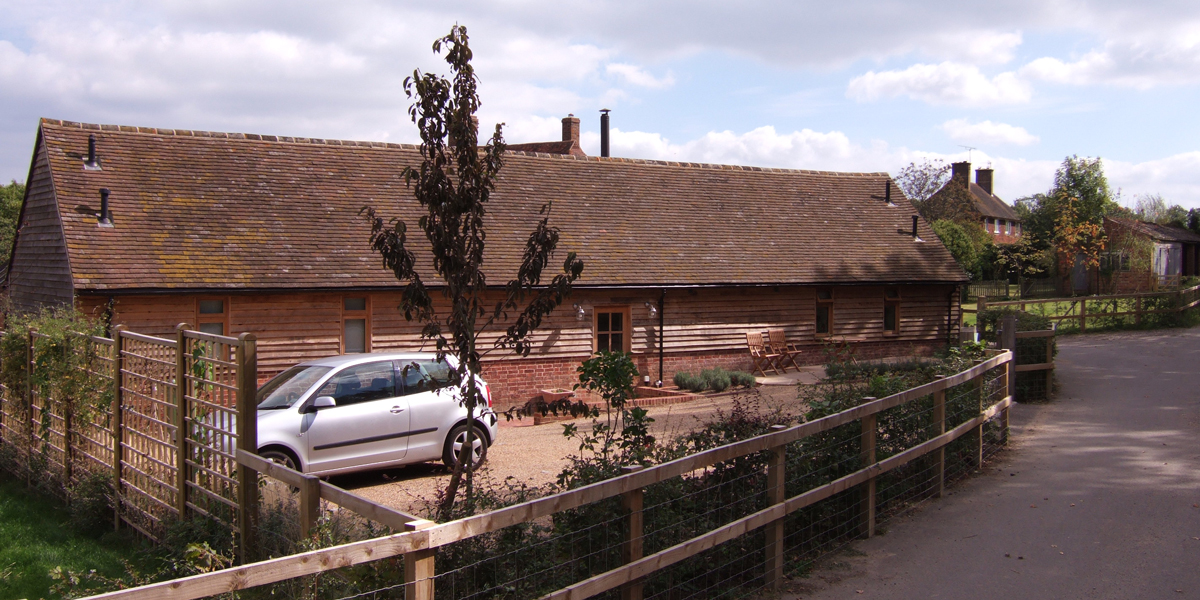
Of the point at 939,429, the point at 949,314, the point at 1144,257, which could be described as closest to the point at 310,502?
the point at 939,429

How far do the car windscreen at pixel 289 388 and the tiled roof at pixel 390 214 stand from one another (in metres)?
5.85

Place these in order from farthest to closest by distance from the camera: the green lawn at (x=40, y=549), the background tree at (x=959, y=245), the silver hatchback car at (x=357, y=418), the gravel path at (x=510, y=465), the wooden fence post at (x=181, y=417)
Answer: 1. the background tree at (x=959, y=245)
2. the gravel path at (x=510, y=465)
3. the silver hatchback car at (x=357, y=418)
4. the wooden fence post at (x=181, y=417)
5. the green lawn at (x=40, y=549)

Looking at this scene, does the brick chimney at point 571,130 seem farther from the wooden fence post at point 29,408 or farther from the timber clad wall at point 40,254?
the wooden fence post at point 29,408

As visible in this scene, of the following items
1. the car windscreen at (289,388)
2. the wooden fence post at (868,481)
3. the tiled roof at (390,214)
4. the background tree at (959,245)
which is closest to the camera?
the wooden fence post at (868,481)

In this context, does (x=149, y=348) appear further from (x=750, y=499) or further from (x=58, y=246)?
(x=58, y=246)

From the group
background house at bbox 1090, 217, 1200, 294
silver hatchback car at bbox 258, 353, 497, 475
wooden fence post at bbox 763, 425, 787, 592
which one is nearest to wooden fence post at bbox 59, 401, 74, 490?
silver hatchback car at bbox 258, 353, 497, 475

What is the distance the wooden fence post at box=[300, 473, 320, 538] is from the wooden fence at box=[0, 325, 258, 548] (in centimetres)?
123

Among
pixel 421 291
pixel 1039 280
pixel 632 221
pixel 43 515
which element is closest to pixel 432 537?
pixel 421 291

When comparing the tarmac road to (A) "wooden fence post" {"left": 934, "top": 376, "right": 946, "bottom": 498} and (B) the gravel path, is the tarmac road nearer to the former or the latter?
(A) "wooden fence post" {"left": 934, "top": 376, "right": 946, "bottom": 498}

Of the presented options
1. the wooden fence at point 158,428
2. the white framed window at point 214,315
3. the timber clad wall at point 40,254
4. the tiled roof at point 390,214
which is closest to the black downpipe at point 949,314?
the tiled roof at point 390,214

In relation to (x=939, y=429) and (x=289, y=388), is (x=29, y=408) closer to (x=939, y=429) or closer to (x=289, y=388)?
(x=289, y=388)

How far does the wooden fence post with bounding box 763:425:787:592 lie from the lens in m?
5.84

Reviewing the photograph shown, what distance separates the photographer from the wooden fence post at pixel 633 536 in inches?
186

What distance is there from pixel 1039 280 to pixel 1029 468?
44.0m
